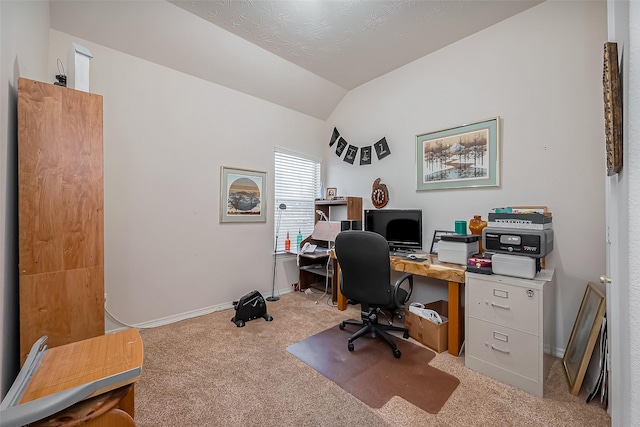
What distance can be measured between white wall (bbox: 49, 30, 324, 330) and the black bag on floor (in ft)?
1.76

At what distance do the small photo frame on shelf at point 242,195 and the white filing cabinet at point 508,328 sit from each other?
2.54 meters

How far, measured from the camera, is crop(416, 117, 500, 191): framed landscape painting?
99.3 inches

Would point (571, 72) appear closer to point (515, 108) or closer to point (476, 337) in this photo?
point (515, 108)

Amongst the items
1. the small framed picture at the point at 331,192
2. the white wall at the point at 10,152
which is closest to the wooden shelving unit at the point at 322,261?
the small framed picture at the point at 331,192

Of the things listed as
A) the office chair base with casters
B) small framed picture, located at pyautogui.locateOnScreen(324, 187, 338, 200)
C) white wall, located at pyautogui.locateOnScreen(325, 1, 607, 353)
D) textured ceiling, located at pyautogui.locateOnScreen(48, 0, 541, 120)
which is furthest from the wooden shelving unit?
textured ceiling, located at pyautogui.locateOnScreen(48, 0, 541, 120)

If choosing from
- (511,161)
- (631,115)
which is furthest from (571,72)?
(631,115)

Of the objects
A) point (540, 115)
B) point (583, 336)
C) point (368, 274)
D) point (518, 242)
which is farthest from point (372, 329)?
point (540, 115)

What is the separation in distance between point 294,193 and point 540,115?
294cm

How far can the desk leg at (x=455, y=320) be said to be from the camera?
7.00 ft

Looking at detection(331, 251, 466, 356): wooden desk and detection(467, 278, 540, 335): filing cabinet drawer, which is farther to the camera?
detection(331, 251, 466, 356): wooden desk

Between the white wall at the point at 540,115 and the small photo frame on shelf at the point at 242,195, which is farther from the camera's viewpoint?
the small photo frame on shelf at the point at 242,195

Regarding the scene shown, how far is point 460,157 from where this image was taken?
2.72 meters

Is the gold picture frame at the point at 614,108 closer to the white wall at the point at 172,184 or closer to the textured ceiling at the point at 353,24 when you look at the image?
the textured ceiling at the point at 353,24

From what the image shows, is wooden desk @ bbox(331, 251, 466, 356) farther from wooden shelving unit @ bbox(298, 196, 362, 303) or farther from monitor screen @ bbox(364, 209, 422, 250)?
wooden shelving unit @ bbox(298, 196, 362, 303)
